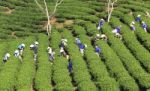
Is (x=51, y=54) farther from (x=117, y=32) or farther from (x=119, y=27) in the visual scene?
(x=119, y=27)

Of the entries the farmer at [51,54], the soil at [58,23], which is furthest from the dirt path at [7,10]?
the farmer at [51,54]

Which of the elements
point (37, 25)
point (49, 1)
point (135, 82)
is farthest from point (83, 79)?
point (49, 1)

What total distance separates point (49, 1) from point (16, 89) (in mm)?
19917

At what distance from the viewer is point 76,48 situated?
1201 inches

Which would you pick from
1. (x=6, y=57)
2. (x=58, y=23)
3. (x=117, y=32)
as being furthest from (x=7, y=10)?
(x=6, y=57)

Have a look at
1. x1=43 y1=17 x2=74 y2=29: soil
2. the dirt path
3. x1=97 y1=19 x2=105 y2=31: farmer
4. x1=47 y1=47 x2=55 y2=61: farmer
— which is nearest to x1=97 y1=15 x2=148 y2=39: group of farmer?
x1=97 y1=19 x2=105 y2=31: farmer

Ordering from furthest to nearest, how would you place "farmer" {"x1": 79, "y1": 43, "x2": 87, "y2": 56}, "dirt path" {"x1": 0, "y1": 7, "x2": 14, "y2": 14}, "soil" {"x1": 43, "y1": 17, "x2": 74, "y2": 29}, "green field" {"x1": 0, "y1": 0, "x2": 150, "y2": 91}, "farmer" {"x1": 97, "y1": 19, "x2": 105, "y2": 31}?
"dirt path" {"x1": 0, "y1": 7, "x2": 14, "y2": 14} → "soil" {"x1": 43, "y1": 17, "x2": 74, "y2": 29} → "farmer" {"x1": 97, "y1": 19, "x2": 105, "y2": 31} → "farmer" {"x1": 79, "y1": 43, "x2": 87, "y2": 56} → "green field" {"x1": 0, "y1": 0, "x2": 150, "y2": 91}

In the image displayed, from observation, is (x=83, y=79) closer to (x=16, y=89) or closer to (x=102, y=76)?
(x=102, y=76)

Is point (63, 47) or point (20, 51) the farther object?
point (63, 47)

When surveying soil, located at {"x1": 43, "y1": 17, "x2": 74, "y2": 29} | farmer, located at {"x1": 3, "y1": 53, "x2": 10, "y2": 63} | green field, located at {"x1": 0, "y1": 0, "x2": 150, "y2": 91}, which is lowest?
soil, located at {"x1": 43, "y1": 17, "x2": 74, "y2": 29}

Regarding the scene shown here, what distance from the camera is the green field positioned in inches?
982

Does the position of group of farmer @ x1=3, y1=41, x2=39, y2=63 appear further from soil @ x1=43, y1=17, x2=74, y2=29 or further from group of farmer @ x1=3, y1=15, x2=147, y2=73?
soil @ x1=43, y1=17, x2=74, y2=29

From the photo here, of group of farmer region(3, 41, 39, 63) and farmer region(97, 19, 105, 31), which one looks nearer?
group of farmer region(3, 41, 39, 63)

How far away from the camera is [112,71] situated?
85.1 ft
